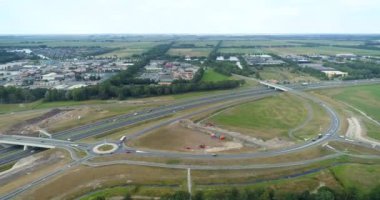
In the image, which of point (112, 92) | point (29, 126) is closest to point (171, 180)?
point (29, 126)

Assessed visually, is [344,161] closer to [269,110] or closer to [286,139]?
[286,139]

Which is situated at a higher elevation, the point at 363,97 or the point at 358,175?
the point at 363,97

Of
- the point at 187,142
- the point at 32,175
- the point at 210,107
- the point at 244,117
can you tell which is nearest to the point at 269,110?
the point at 244,117

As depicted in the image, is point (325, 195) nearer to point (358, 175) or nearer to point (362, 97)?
point (358, 175)

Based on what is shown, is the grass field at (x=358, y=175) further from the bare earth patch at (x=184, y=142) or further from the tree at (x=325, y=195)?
the bare earth patch at (x=184, y=142)

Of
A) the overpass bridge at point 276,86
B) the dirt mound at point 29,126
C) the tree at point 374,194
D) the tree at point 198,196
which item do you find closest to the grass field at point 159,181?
the tree at point 198,196

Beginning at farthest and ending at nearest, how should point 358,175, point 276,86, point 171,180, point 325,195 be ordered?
point 276,86, point 358,175, point 171,180, point 325,195
